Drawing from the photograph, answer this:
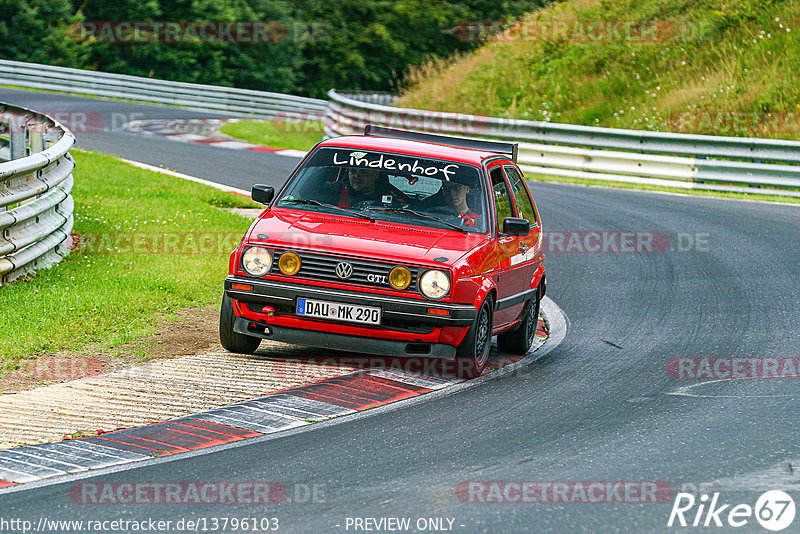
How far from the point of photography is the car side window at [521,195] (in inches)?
398

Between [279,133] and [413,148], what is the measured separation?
20.9 m

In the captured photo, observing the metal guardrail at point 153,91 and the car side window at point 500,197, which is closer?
the car side window at point 500,197

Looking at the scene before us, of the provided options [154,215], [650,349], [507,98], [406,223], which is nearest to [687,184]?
[507,98]

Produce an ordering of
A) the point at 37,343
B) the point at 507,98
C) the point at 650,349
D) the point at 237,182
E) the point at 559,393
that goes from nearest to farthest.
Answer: the point at 559,393, the point at 37,343, the point at 650,349, the point at 237,182, the point at 507,98

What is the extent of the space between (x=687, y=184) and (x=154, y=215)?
37.5ft

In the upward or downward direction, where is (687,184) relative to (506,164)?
downward

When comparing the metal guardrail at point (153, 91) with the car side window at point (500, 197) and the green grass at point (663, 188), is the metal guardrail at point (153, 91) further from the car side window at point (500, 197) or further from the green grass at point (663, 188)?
the car side window at point (500, 197)

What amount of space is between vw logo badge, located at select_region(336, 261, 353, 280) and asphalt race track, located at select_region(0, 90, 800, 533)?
1.18m

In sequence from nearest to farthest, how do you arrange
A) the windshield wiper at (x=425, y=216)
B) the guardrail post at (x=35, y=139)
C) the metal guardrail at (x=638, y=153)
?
the windshield wiper at (x=425, y=216), the guardrail post at (x=35, y=139), the metal guardrail at (x=638, y=153)

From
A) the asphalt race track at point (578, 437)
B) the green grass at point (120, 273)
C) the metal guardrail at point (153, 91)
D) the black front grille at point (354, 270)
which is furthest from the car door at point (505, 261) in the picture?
the metal guardrail at point (153, 91)

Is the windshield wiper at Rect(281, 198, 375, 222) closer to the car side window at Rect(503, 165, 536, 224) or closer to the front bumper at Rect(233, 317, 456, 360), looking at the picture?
the front bumper at Rect(233, 317, 456, 360)

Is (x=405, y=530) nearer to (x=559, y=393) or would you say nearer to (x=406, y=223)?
(x=559, y=393)

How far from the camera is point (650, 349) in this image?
961 centimetres

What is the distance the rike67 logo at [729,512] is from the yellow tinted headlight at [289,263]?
11.8 ft
